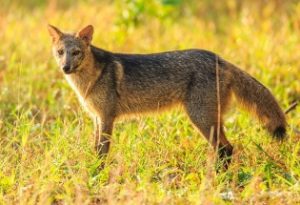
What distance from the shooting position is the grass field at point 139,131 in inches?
204

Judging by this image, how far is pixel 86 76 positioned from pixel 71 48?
0.31 meters

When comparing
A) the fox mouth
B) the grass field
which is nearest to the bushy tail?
the grass field

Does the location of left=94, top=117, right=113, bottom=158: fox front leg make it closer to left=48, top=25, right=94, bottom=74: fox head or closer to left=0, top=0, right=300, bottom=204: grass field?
left=0, top=0, right=300, bottom=204: grass field

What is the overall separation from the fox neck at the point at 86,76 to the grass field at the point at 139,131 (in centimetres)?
27

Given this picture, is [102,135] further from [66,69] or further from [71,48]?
[71,48]

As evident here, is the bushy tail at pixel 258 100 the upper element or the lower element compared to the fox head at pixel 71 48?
lower

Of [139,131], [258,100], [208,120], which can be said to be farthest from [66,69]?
[258,100]

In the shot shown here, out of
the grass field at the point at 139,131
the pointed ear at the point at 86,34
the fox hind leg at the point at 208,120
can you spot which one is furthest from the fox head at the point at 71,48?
the fox hind leg at the point at 208,120

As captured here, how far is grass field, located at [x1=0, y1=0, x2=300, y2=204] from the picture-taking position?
518cm

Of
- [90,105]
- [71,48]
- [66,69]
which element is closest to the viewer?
[66,69]

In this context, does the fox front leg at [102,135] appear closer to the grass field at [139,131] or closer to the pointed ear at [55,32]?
the grass field at [139,131]

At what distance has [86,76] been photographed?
6.64m

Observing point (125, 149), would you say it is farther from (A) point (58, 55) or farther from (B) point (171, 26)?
(B) point (171, 26)

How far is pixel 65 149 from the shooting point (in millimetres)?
5984
